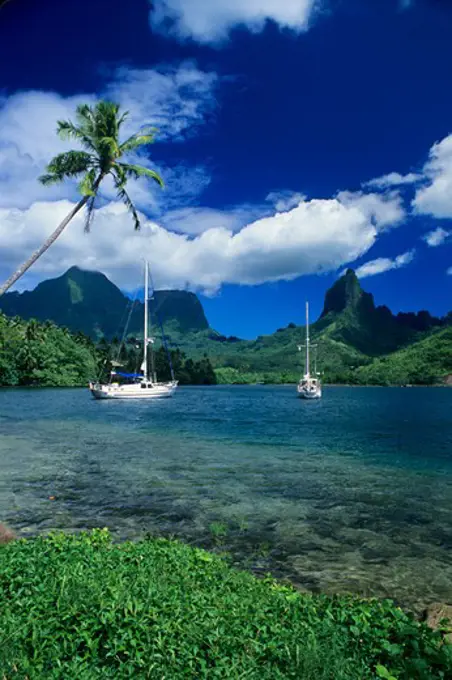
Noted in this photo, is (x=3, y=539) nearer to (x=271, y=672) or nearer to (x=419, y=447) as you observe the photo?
(x=271, y=672)

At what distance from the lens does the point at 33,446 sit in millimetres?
25578

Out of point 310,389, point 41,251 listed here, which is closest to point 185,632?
point 41,251

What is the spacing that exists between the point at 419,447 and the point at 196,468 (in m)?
16.5

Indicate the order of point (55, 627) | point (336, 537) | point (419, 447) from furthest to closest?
point (419, 447)
point (336, 537)
point (55, 627)

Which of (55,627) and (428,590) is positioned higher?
(55,627)

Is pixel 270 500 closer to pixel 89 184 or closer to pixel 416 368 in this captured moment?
pixel 89 184

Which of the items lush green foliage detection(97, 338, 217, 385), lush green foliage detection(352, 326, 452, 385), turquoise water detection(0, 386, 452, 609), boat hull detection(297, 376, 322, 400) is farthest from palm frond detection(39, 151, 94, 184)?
lush green foliage detection(352, 326, 452, 385)

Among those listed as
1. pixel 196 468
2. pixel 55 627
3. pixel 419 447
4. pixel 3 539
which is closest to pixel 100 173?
pixel 196 468

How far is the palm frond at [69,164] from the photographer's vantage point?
20.3 meters

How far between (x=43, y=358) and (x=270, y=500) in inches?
4102

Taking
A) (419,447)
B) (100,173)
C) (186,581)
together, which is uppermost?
(100,173)

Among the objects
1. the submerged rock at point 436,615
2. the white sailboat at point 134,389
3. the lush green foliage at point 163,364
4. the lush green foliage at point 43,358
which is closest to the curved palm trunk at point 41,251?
the submerged rock at point 436,615

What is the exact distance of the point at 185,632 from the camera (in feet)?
14.5

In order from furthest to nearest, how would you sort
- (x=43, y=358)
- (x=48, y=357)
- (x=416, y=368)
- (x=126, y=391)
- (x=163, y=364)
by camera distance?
(x=416, y=368)
(x=163, y=364)
(x=48, y=357)
(x=43, y=358)
(x=126, y=391)
